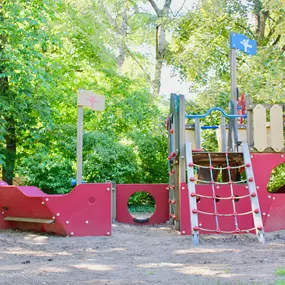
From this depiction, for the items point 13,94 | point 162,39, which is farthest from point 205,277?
point 162,39

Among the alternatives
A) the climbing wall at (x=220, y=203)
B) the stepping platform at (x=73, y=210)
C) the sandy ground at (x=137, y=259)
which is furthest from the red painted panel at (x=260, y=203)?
the stepping platform at (x=73, y=210)

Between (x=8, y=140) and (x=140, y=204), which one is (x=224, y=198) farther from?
(x=140, y=204)

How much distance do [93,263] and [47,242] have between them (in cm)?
167

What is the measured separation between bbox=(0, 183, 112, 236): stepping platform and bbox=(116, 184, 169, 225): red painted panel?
2.44 meters

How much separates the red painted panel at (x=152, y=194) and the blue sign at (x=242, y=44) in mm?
2837

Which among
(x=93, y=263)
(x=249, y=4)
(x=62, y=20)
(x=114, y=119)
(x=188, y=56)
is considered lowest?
(x=93, y=263)

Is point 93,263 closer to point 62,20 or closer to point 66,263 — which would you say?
point 66,263

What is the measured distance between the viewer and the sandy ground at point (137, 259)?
388 centimetres

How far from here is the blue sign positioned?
7.93m

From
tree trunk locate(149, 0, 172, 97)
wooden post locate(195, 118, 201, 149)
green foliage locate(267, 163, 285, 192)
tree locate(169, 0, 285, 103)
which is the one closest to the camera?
wooden post locate(195, 118, 201, 149)

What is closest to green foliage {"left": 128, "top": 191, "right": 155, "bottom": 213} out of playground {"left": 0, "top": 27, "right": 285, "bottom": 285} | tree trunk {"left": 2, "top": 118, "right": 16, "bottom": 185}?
tree trunk {"left": 2, "top": 118, "right": 16, "bottom": 185}

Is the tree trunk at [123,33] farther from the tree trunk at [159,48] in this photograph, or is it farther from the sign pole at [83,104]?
the sign pole at [83,104]

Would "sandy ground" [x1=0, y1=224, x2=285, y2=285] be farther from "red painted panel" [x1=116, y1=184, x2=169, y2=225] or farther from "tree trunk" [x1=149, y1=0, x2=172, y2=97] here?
"tree trunk" [x1=149, y1=0, x2=172, y2=97]

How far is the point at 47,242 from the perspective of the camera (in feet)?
20.3
